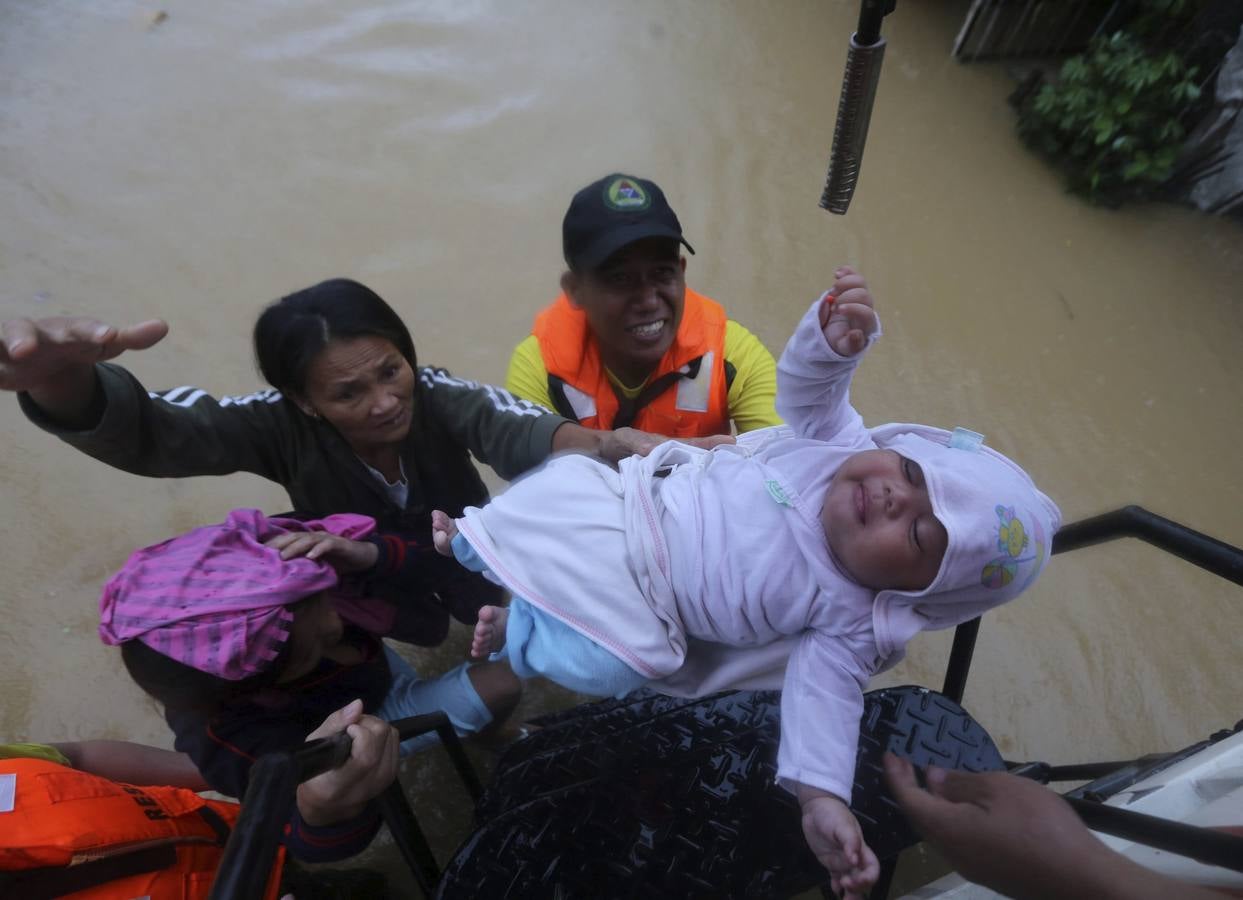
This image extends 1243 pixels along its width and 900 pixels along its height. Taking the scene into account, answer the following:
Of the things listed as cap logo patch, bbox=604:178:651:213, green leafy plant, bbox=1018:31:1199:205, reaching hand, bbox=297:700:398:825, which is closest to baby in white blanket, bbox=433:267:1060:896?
reaching hand, bbox=297:700:398:825

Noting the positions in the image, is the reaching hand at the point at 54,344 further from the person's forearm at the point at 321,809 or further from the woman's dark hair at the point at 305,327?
the person's forearm at the point at 321,809

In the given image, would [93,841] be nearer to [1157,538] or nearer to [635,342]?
[635,342]

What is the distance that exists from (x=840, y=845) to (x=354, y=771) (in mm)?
868

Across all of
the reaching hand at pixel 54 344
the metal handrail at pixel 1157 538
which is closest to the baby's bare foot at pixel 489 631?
the reaching hand at pixel 54 344

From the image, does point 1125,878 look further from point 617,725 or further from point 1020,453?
point 1020,453

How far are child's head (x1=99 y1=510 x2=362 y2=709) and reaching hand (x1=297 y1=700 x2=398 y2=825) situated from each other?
0.66ft

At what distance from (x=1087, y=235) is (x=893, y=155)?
46.2 inches

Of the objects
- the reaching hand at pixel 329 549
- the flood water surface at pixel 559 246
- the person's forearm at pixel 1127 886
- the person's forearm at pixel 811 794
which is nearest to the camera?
the person's forearm at pixel 1127 886

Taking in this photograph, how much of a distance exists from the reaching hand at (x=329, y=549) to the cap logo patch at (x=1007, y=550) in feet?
Result: 4.13

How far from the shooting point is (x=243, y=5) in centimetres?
470

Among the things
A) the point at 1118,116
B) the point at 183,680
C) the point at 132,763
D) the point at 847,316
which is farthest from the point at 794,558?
the point at 1118,116

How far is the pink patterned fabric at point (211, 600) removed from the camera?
1240 millimetres

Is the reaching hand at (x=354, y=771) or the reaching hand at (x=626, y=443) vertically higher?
the reaching hand at (x=626, y=443)

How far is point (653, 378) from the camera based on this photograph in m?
2.05
